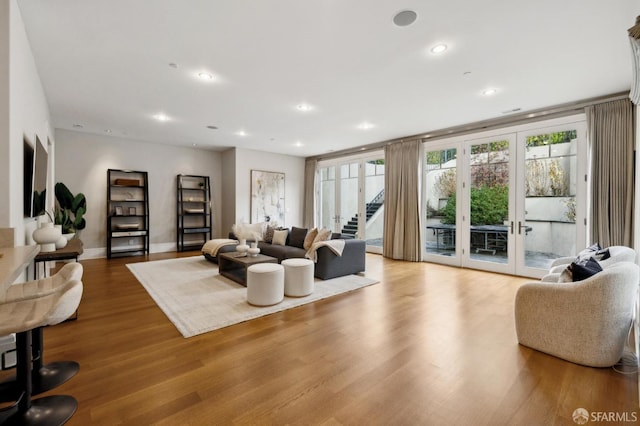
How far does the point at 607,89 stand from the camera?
3.83 metres

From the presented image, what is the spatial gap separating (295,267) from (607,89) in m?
4.85

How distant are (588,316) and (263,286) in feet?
9.71

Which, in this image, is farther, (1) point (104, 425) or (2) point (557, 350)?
(2) point (557, 350)

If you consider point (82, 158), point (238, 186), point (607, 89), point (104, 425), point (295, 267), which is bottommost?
point (104, 425)

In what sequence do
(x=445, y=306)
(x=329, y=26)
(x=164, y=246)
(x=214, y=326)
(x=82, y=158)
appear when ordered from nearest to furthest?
(x=329, y=26), (x=214, y=326), (x=445, y=306), (x=82, y=158), (x=164, y=246)

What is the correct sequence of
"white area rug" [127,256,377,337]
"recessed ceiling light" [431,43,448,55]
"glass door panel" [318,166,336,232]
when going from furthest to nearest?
1. "glass door panel" [318,166,336,232]
2. "white area rug" [127,256,377,337]
3. "recessed ceiling light" [431,43,448,55]

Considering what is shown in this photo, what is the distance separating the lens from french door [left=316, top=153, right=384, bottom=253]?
24.6ft

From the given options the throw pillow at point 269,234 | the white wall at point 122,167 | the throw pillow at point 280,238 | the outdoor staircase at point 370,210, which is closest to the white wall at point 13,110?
the throw pillow at point 280,238

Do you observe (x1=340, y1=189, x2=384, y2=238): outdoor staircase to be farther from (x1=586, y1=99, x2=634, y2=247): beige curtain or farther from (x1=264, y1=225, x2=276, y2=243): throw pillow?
(x1=586, y1=99, x2=634, y2=247): beige curtain

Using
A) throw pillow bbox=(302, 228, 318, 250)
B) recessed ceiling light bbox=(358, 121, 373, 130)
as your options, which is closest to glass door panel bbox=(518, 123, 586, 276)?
recessed ceiling light bbox=(358, 121, 373, 130)

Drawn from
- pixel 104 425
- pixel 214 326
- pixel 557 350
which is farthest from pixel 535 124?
pixel 104 425

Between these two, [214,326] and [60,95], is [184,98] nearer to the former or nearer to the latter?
[60,95]

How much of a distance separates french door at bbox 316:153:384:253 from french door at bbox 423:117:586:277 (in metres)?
1.50

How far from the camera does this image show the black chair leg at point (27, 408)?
153cm
